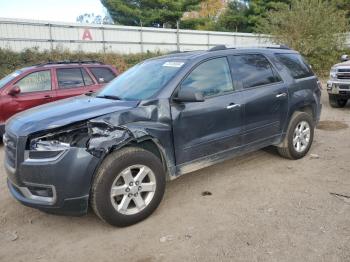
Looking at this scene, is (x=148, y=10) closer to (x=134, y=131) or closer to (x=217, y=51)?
(x=217, y=51)

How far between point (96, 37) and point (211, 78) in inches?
701

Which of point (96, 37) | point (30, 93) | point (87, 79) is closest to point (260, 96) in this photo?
point (87, 79)

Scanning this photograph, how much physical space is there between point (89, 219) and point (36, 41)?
1659 cm

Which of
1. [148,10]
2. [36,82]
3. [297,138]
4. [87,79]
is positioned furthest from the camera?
[148,10]

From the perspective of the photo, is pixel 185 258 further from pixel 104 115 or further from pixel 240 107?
pixel 240 107

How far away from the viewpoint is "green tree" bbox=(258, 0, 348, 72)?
19.2 meters

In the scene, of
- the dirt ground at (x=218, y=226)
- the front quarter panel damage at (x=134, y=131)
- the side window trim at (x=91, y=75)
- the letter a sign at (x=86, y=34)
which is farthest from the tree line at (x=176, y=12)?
the front quarter panel damage at (x=134, y=131)

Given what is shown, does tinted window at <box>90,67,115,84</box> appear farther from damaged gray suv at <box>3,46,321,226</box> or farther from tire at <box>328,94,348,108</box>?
tire at <box>328,94,348,108</box>

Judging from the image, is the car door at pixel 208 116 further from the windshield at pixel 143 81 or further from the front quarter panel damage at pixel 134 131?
the windshield at pixel 143 81

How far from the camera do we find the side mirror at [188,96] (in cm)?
394

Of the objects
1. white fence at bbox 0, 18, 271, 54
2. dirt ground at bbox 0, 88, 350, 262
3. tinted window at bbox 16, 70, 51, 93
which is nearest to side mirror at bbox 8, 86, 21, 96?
tinted window at bbox 16, 70, 51, 93

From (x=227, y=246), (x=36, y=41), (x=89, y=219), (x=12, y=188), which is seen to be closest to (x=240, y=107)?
(x=227, y=246)

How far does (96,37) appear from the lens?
68.5ft

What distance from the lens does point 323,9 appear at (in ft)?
63.7
